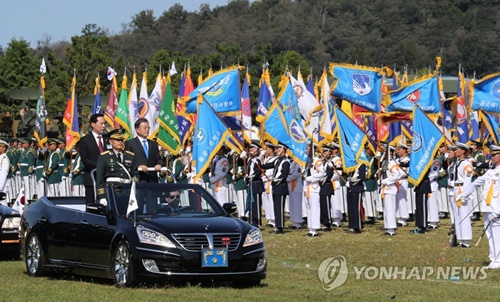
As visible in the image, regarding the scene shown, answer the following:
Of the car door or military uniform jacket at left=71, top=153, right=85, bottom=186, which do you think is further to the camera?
military uniform jacket at left=71, top=153, right=85, bottom=186

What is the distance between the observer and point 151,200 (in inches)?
582

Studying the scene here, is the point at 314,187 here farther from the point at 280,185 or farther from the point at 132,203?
the point at 132,203

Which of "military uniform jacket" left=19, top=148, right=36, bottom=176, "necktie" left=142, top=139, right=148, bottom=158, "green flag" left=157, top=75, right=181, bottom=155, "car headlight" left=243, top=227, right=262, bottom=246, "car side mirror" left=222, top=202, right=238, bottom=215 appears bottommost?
"car headlight" left=243, top=227, right=262, bottom=246

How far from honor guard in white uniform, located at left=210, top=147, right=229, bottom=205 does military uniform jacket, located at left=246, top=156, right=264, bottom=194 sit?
0.80 meters

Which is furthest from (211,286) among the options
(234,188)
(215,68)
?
(215,68)

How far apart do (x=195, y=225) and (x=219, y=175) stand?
1464 centimetres

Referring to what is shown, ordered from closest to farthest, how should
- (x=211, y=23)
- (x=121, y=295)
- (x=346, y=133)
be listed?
(x=121, y=295) < (x=346, y=133) < (x=211, y=23)

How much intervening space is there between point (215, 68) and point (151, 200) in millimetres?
48406

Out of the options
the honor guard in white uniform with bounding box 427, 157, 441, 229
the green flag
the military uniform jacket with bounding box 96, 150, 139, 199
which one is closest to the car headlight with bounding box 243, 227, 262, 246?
the military uniform jacket with bounding box 96, 150, 139, 199

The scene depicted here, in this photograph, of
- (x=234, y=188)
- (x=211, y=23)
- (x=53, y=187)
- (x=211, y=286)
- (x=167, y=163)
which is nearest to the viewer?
(x=211, y=286)

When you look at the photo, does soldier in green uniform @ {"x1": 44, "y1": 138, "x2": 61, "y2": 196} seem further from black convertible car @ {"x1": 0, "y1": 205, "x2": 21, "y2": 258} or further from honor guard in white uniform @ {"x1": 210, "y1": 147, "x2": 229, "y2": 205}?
black convertible car @ {"x1": 0, "y1": 205, "x2": 21, "y2": 258}

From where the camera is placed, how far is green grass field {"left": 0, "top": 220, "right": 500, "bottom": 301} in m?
13.4

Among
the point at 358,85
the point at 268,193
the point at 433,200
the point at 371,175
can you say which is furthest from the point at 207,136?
the point at 433,200

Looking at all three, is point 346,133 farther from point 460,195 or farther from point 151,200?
point 151,200
